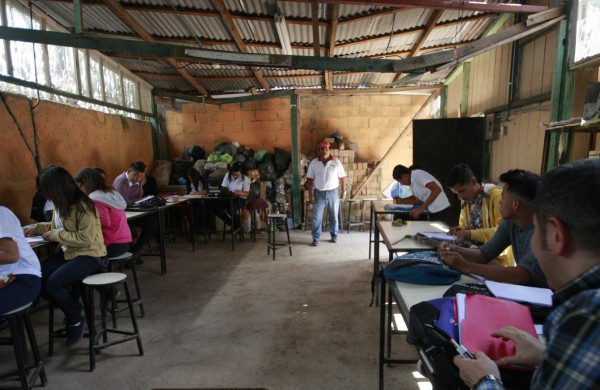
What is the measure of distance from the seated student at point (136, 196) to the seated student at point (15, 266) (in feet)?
8.41

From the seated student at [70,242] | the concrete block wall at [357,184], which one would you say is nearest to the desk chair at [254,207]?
the concrete block wall at [357,184]

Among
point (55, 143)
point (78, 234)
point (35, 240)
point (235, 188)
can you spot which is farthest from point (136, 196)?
point (78, 234)

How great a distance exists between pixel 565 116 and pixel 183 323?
3952mm

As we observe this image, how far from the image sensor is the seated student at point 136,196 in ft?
16.2

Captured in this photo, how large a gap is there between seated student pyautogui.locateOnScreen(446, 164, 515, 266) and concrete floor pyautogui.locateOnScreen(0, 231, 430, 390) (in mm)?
1034

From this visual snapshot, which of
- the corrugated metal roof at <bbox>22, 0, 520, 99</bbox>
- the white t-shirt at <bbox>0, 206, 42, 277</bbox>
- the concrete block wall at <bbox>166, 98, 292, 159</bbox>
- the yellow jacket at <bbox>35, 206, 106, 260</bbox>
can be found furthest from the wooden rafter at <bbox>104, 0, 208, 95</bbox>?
the white t-shirt at <bbox>0, 206, 42, 277</bbox>

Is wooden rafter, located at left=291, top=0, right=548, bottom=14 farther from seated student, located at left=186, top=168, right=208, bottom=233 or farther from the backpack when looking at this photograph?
seated student, located at left=186, top=168, right=208, bottom=233

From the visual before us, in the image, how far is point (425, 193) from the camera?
4.31 m

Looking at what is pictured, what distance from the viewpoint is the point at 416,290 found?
1690mm

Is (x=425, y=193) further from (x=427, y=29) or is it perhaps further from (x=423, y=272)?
(x=423, y=272)

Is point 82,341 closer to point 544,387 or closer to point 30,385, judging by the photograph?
point 30,385

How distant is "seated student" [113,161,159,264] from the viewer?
4.94 metres

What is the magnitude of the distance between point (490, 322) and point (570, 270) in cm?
51

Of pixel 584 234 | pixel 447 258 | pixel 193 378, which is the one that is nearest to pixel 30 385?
pixel 193 378
